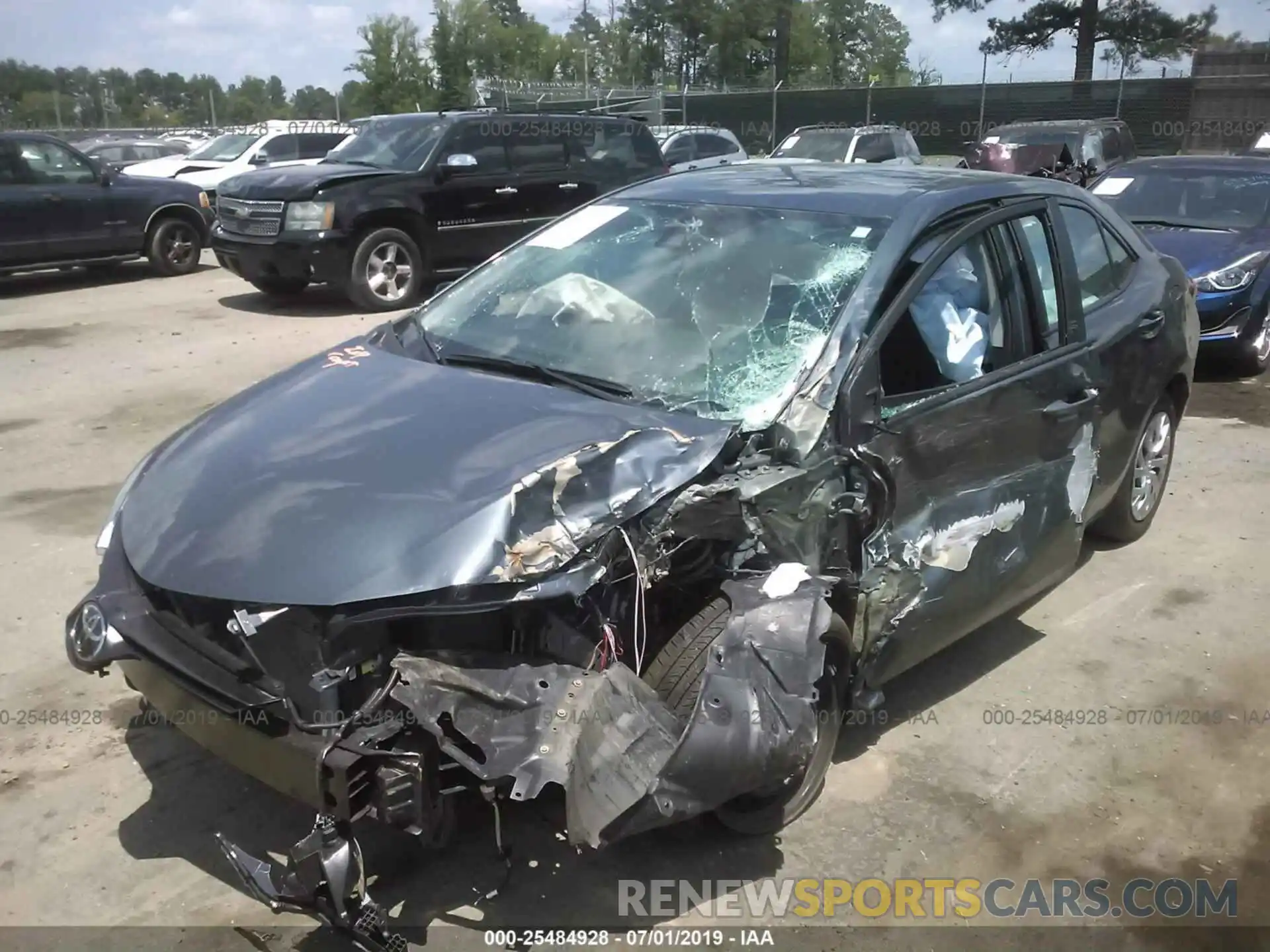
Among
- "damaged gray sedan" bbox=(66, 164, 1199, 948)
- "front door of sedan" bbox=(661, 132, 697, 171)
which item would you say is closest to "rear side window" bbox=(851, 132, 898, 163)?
"front door of sedan" bbox=(661, 132, 697, 171)

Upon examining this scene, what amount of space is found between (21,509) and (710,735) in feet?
15.0

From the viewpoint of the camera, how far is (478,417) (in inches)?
125

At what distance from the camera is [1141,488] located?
5332mm

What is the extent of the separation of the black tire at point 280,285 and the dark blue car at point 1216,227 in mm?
7627

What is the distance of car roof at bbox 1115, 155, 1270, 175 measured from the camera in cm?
936

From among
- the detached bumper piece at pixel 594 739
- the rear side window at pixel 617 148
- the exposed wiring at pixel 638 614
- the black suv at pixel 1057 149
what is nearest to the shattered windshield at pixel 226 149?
the rear side window at pixel 617 148

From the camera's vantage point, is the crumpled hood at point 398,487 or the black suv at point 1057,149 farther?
the black suv at point 1057,149

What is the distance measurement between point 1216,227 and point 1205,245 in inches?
18.2

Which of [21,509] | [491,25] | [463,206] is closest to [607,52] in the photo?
[491,25]

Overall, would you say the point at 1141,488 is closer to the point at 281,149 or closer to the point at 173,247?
the point at 173,247

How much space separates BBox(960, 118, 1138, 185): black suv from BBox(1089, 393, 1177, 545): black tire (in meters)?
10.3

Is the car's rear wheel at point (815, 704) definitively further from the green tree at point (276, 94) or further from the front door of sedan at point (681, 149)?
the green tree at point (276, 94)

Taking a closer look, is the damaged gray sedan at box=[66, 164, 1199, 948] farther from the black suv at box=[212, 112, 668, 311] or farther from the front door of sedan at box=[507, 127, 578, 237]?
the front door of sedan at box=[507, 127, 578, 237]

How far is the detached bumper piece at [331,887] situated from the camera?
8.01 feet
